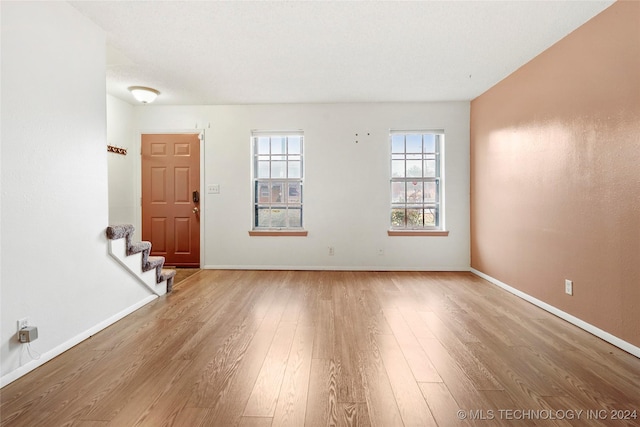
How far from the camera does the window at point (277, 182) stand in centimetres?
484

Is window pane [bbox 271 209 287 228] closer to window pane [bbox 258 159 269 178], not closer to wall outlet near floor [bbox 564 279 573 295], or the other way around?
window pane [bbox 258 159 269 178]

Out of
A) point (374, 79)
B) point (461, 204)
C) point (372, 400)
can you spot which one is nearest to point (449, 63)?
point (374, 79)

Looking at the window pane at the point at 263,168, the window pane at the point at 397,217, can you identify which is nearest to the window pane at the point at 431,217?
the window pane at the point at 397,217

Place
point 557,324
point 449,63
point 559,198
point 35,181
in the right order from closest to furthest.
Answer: point 35,181 → point 557,324 → point 559,198 → point 449,63

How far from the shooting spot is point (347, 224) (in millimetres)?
4719

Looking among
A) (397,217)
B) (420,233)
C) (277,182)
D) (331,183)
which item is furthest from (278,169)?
(420,233)

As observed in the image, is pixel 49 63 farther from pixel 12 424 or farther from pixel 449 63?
pixel 449 63

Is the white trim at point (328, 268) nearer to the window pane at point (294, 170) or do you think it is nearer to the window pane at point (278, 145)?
the window pane at point (294, 170)

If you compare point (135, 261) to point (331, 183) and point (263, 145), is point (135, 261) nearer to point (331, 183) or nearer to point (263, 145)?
point (263, 145)

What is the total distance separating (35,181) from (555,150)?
407 cm

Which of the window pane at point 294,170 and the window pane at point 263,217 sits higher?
the window pane at point 294,170

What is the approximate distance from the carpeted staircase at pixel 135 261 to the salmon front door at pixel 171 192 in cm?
134

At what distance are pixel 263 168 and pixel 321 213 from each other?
116cm

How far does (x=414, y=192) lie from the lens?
4.78 m
